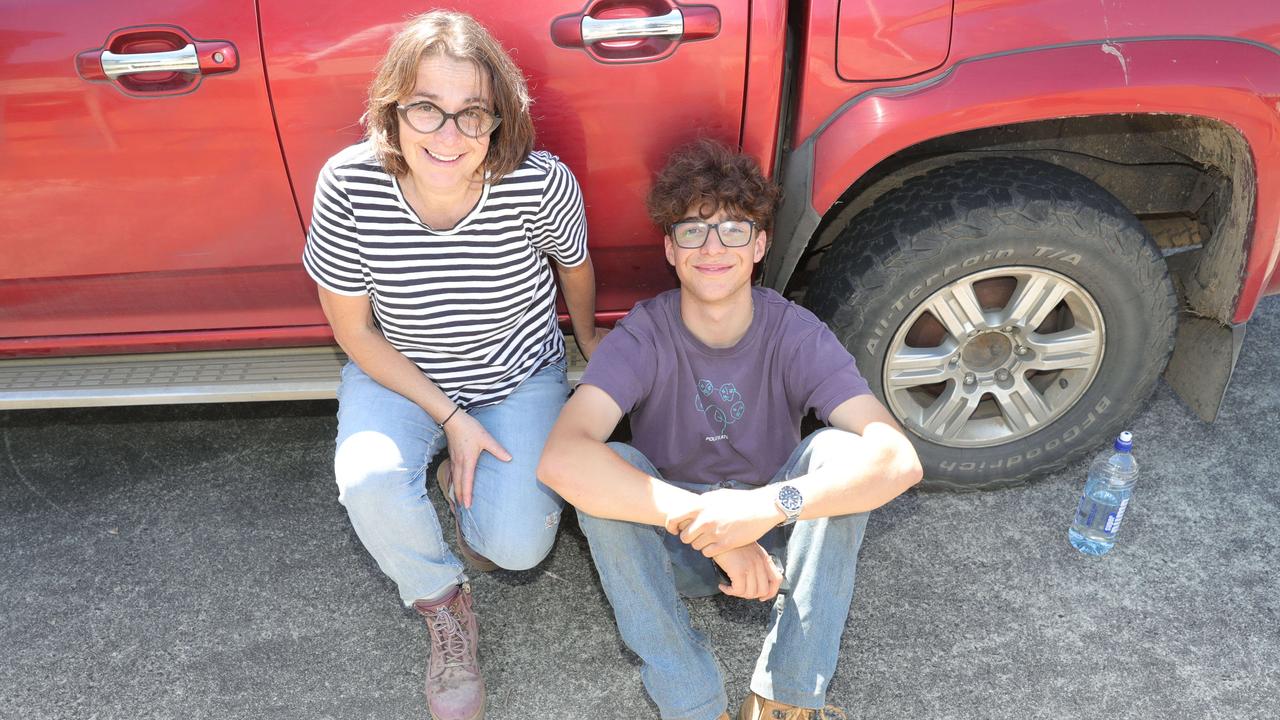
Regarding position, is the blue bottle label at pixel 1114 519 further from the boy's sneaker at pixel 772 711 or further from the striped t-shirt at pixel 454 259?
the striped t-shirt at pixel 454 259

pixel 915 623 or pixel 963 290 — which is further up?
pixel 963 290

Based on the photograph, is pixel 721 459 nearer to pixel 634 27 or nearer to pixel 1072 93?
pixel 634 27

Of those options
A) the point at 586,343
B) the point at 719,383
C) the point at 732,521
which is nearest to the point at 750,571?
the point at 732,521

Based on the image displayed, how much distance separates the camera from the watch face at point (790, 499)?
5.90 feet

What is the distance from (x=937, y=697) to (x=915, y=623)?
0.22 m

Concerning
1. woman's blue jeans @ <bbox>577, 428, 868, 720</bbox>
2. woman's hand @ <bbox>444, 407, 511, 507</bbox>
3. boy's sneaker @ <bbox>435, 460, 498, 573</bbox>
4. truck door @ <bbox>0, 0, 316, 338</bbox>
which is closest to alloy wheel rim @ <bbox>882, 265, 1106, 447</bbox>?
woman's blue jeans @ <bbox>577, 428, 868, 720</bbox>

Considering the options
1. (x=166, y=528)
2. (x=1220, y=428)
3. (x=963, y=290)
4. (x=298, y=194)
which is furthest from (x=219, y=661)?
(x=1220, y=428)

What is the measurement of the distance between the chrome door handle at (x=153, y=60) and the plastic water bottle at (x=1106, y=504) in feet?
8.12

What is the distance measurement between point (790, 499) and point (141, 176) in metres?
1.70

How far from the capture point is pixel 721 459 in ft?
7.00

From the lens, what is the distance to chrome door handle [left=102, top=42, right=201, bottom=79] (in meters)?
2.08

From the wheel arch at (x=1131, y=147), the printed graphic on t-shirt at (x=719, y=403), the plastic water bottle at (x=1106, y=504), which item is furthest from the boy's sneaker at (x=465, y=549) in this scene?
the plastic water bottle at (x=1106, y=504)

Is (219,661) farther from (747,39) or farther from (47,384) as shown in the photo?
(747,39)

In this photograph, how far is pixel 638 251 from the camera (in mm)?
2449
